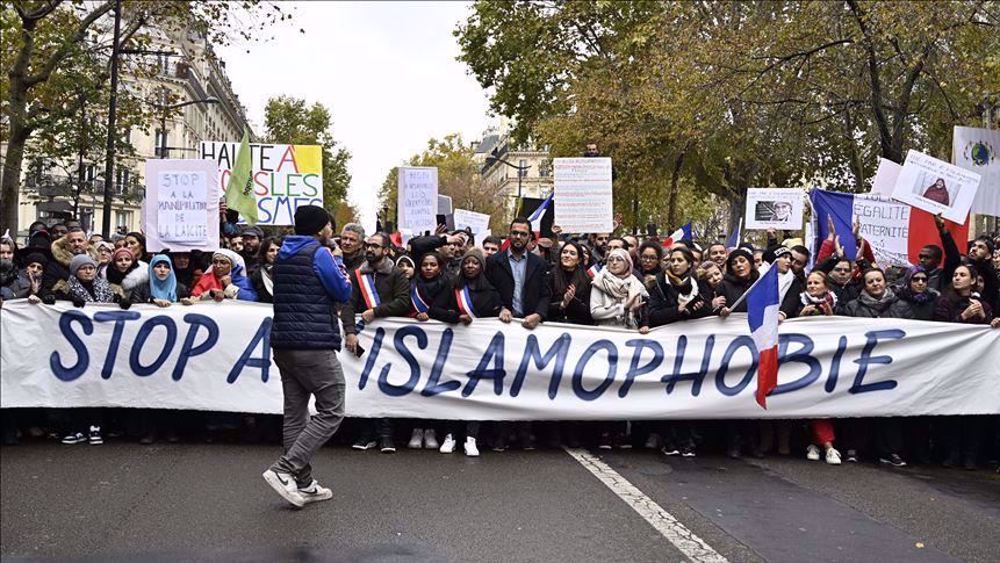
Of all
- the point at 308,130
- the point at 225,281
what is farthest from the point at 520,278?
the point at 308,130

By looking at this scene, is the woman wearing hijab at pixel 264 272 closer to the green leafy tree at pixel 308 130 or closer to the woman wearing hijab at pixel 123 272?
the woman wearing hijab at pixel 123 272

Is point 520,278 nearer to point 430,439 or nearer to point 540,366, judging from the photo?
point 540,366

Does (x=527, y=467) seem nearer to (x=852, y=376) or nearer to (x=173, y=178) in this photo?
(x=852, y=376)

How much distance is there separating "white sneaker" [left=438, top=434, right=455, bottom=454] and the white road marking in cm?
97

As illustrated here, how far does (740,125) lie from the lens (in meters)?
22.3

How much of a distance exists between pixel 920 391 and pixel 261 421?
5461 mm

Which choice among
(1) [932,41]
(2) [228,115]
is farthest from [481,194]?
(1) [932,41]

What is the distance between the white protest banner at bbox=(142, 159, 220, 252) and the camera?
10.2m

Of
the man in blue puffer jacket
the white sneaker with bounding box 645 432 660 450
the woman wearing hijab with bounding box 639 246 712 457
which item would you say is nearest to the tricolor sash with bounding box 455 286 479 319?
the woman wearing hijab with bounding box 639 246 712 457

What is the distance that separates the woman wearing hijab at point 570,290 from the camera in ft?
31.5

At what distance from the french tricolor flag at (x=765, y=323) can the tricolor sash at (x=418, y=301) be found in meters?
2.61

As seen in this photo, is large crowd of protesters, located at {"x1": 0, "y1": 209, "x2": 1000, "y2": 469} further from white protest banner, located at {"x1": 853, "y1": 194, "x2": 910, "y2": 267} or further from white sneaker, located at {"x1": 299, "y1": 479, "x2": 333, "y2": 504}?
white protest banner, located at {"x1": 853, "y1": 194, "x2": 910, "y2": 267}

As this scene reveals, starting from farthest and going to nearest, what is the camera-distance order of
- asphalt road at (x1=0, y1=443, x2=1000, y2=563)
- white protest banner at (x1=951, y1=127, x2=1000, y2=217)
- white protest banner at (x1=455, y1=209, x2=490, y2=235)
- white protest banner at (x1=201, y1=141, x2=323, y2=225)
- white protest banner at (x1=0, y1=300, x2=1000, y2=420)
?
1. white protest banner at (x1=455, y1=209, x2=490, y2=235)
2. white protest banner at (x1=201, y1=141, x2=323, y2=225)
3. white protest banner at (x1=951, y1=127, x2=1000, y2=217)
4. white protest banner at (x1=0, y1=300, x2=1000, y2=420)
5. asphalt road at (x1=0, y1=443, x2=1000, y2=563)

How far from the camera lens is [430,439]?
9.23 meters
